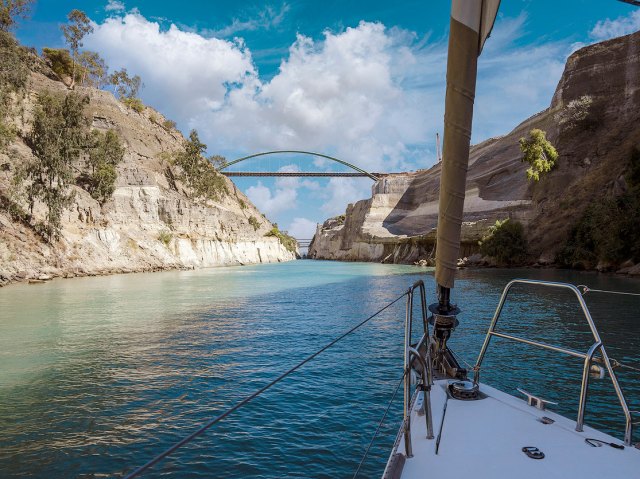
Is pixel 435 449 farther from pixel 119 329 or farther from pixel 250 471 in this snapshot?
pixel 119 329

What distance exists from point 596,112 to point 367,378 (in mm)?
64041

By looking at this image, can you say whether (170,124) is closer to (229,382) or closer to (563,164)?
(563,164)

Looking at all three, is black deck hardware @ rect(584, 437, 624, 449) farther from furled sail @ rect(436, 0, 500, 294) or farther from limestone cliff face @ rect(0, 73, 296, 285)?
limestone cliff face @ rect(0, 73, 296, 285)

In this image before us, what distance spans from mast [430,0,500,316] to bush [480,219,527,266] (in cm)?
5266

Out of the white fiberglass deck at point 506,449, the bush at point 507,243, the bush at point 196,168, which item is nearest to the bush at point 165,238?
the bush at point 196,168

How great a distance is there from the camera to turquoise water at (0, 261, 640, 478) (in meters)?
6.44

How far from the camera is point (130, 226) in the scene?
2195 inches

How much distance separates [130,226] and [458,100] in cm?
5773

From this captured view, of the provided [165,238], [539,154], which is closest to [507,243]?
[539,154]

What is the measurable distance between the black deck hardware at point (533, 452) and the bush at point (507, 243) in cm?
5309

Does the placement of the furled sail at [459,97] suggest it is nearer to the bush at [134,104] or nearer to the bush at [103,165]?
the bush at [103,165]

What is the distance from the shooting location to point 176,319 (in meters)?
18.6

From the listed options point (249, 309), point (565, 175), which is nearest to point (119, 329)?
point (249, 309)

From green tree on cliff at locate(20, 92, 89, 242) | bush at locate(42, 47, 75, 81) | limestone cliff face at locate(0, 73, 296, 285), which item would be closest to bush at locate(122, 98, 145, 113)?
limestone cliff face at locate(0, 73, 296, 285)
